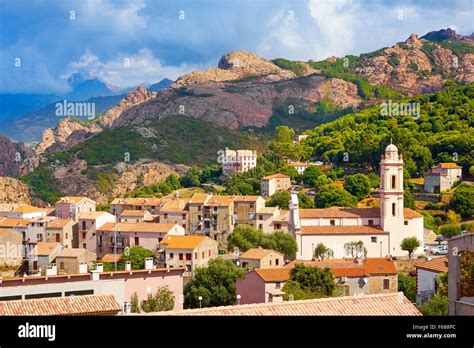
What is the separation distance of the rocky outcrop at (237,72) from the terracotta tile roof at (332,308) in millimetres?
116179

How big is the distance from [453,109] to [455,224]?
25.9 meters

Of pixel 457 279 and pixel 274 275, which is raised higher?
pixel 457 279

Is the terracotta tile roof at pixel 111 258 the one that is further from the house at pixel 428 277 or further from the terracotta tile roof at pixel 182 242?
the house at pixel 428 277

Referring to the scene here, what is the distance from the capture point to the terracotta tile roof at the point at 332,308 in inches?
281

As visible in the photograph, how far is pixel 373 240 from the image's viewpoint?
112ft

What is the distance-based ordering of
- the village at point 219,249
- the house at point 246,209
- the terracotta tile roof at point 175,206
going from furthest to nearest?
the terracotta tile roof at point 175,206 < the house at point 246,209 < the village at point 219,249

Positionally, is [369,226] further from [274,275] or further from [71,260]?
[71,260]

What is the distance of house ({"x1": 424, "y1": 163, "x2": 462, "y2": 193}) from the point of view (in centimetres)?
4472

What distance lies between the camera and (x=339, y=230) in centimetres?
3375

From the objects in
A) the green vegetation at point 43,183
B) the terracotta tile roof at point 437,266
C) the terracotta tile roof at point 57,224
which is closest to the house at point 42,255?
the terracotta tile roof at point 57,224

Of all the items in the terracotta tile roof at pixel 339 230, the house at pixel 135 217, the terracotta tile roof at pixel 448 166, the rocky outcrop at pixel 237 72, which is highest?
the rocky outcrop at pixel 237 72

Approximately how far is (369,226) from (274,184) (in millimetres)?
15781

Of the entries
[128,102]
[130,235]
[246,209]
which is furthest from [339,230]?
[128,102]
